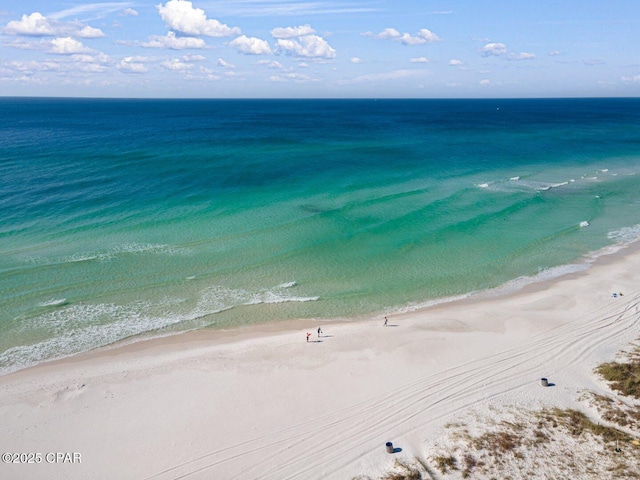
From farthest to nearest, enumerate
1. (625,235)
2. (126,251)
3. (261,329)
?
(625,235) < (126,251) < (261,329)

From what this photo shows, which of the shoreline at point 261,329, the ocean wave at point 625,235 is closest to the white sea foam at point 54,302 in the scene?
the shoreline at point 261,329

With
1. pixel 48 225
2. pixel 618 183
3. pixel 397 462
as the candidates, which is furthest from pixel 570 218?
pixel 48 225

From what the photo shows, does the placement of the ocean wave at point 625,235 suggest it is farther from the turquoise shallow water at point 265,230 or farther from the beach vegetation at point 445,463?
the beach vegetation at point 445,463

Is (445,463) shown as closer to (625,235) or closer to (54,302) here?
(54,302)

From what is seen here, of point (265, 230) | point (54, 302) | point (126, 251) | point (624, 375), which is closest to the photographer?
point (624, 375)

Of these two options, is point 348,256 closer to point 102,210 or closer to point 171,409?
point 171,409

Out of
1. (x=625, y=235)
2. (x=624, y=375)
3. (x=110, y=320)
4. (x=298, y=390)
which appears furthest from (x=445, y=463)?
(x=625, y=235)

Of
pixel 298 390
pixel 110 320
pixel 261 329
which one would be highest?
pixel 110 320
